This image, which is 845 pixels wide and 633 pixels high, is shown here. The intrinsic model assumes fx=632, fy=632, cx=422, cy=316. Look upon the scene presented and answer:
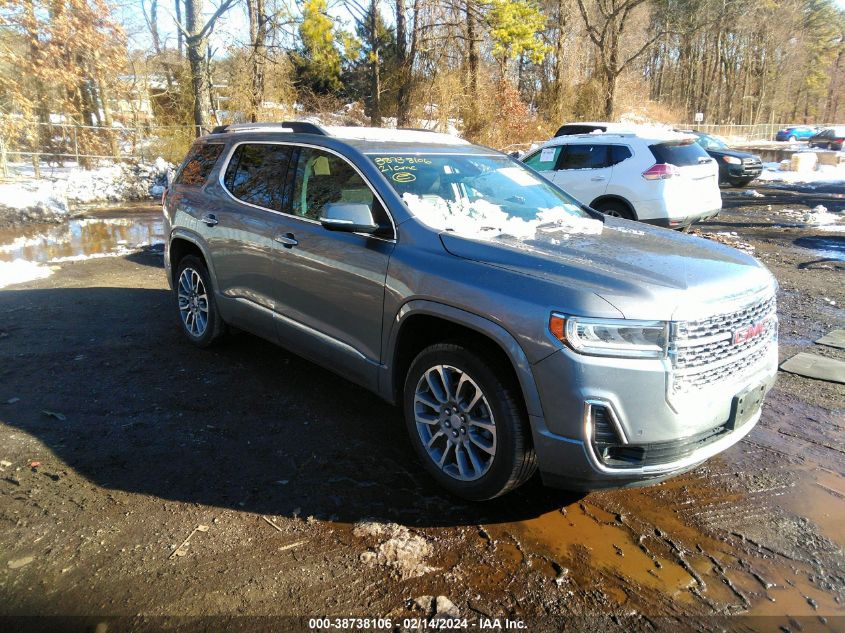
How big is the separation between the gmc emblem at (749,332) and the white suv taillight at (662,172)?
669 centimetres

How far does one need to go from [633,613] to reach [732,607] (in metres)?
0.44

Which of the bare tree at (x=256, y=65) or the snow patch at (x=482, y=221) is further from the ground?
the bare tree at (x=256, y=65)

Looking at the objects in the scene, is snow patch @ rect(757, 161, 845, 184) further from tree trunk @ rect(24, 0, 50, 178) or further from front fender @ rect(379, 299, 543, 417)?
tree trunk @ rect(24, 0, 50, 178)

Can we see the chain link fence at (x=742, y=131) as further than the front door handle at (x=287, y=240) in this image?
Yes

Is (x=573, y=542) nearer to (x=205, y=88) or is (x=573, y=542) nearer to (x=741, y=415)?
(x=741, y=415)

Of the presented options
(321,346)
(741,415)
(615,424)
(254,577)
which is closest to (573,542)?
(615,424)

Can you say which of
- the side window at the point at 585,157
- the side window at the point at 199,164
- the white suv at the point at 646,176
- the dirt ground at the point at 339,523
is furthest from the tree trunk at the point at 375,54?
the dirt ground at the point at 339,523

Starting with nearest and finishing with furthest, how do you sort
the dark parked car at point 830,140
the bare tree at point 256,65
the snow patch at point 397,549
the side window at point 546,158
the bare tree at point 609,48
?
1. the snow patch at point 397,549
2. the side window at point 546,158
3. the bare tree at point 256,65
4. the bare tree at point 609,48
5. the dark parked car at point 830,140

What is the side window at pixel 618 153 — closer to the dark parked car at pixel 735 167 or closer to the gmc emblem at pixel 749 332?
the gmc emblem at pixel 749 332

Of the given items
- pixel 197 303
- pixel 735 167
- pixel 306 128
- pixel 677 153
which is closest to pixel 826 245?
pixel 677 153

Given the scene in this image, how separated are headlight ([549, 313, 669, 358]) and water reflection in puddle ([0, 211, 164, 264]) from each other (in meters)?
8.89

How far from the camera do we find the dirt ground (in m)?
2.65

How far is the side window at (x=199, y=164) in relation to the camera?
547 cm

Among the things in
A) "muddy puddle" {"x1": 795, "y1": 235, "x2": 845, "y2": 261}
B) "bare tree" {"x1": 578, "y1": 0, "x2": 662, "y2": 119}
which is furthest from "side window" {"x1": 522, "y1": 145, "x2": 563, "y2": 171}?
"bare tree" {"x1": 578, "y1": 0, "x2": 662, "y2": 119}
